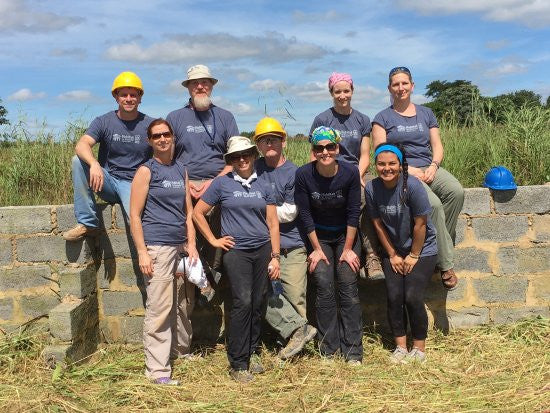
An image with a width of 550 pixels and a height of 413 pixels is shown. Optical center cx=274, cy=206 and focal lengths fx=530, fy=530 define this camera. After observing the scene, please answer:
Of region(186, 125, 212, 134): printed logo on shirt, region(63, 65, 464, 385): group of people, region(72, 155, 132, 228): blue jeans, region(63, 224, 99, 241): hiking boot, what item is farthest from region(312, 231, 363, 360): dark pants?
region(63, 224, 99, 241): hiking boot

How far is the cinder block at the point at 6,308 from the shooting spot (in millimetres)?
5293

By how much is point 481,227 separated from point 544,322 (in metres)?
Result: 1.16

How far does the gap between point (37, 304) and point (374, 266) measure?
3.35 metres

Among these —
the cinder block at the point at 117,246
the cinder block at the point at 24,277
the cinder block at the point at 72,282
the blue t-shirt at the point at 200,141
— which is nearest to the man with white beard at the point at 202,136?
the blue t-shirt at the point at 200,141

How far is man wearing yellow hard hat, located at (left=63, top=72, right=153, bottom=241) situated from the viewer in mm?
A: 4863

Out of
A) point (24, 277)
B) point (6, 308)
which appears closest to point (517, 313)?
point (24, 277)

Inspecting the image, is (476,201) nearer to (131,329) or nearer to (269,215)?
(269,215)

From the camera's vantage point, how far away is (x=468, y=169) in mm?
6902

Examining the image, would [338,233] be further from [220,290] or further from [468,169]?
[468,169]

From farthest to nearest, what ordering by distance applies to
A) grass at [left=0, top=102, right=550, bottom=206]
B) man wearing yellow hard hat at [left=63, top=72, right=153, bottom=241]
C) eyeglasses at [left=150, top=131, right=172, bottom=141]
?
grass at [left=0, top=102, right=550, bottom=206]
man wearing yellow hard hat at [left=63, top=72, right=153, bottom=241]
eyeglasses at [left=150, top=131, right=172, bottom=141]

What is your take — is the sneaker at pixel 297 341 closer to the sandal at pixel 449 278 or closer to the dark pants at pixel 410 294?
the dark pants at pixel 410 294

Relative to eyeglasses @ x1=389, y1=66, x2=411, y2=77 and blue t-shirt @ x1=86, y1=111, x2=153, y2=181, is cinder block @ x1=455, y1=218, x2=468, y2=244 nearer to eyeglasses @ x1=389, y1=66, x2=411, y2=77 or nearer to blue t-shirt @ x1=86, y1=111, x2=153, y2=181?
eyeglasses @ x1=389, y1=66, x2=411, y2=77

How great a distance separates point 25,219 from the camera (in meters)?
5.17

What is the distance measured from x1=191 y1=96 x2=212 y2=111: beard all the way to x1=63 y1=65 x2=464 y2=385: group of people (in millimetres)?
14
